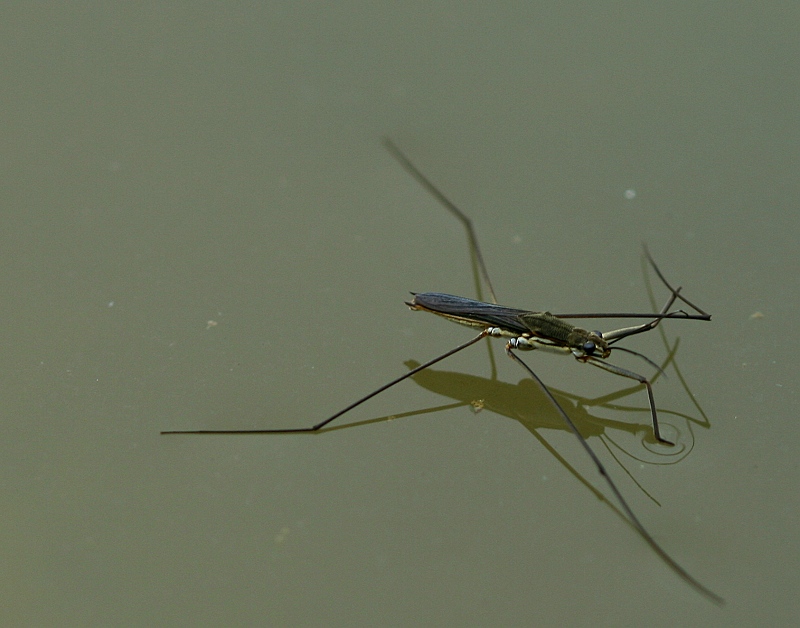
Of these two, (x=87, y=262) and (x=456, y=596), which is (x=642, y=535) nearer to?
(x=456, y=596)

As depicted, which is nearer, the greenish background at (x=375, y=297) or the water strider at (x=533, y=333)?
the greenish background at (x=375, y=297)

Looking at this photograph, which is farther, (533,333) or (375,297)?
(375,297)

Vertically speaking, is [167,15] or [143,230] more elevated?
[167,15]

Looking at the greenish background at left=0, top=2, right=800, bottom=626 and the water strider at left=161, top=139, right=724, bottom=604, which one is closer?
the greenish background at left=0, top=2, right=800, bottom=626

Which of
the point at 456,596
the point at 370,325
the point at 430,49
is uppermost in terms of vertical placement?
the point at 430,49

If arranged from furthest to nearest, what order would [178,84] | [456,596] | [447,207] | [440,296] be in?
[178,84] < [447,207] < [440,296] < [456,596]

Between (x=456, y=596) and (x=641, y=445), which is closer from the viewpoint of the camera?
(x=456, y=596)

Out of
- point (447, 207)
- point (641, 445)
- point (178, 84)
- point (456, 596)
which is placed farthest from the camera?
point (178, 84)

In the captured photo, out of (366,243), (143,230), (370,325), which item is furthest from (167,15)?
(370,325)
